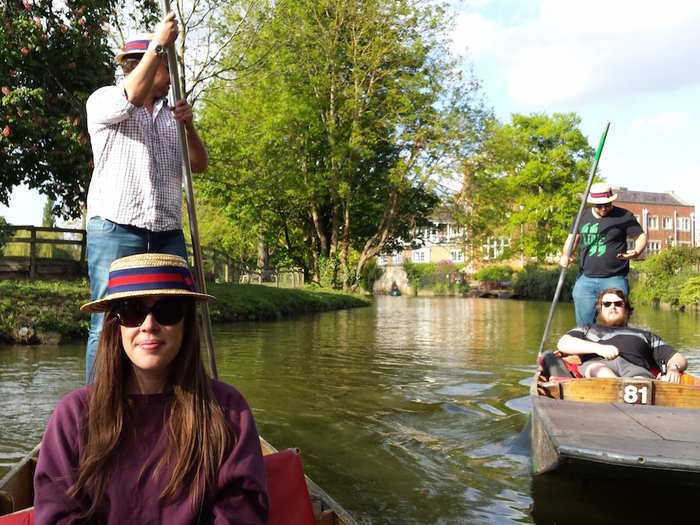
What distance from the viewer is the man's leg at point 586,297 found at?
5949 mm

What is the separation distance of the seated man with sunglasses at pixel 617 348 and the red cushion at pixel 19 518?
3.67 metres

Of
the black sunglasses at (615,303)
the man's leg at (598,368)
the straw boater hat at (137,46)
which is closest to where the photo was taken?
the straw boater hat at (137,46)

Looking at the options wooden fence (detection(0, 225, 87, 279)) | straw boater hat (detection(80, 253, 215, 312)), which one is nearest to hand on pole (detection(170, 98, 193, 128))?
straw boater hat (detection(80, 253, 215, 312))

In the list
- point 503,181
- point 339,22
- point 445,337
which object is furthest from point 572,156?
point 445,337

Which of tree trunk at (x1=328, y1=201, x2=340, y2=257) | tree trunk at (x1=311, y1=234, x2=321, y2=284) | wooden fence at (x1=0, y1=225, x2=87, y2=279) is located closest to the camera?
wooden fence at (x1=0, y1=225, x2=87, y2=279)

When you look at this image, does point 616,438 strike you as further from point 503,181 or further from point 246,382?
point 503,181

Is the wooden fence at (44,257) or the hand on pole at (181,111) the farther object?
the wooden fence at (44,257)

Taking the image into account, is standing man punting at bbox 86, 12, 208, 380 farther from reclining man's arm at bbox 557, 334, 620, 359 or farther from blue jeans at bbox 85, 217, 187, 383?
reclining man's arm at bbox 557, 334, 620, 359

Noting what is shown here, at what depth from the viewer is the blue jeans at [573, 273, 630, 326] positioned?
19.3 feet

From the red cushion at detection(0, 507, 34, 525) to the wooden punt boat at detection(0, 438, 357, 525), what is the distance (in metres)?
0.15

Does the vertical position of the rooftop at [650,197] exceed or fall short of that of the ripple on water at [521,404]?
it exceeds it

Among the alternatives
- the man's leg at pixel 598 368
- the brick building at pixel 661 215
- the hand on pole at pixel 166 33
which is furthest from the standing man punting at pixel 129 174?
the brick building at pixel 661 215

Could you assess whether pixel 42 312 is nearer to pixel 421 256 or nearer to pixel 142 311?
pixel 142 311

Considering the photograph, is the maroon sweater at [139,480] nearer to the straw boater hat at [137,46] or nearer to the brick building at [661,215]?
the straw boater hat at [137,46]
